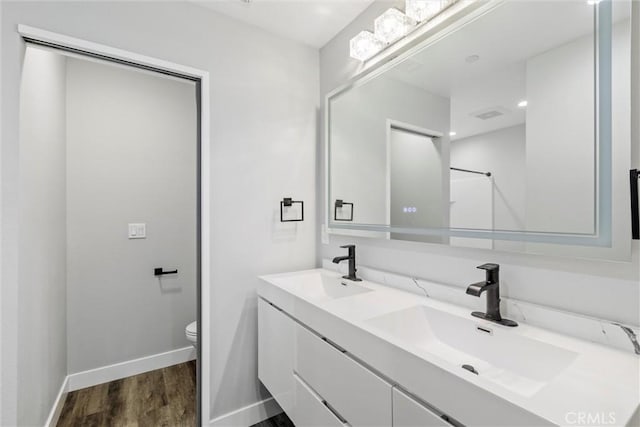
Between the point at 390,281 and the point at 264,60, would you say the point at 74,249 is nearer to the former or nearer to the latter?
the point at 264,60

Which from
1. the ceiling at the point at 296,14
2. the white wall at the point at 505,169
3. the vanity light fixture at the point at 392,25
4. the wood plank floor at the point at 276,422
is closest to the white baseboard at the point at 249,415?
the wood plank floor at the point at 276,422

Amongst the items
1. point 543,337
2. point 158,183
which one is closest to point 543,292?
point 543,337

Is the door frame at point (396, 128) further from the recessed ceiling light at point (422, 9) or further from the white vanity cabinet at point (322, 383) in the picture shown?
the white vanity cabinet at point (322, 383)

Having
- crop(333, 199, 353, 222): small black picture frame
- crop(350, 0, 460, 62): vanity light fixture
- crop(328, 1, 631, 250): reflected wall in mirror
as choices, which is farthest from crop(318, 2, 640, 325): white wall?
crop(333, 199, 353, 222): small black picture frame

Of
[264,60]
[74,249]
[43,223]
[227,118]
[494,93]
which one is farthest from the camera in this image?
[74,249]

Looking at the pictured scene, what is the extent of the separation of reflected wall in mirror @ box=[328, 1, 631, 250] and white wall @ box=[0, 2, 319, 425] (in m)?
0.53

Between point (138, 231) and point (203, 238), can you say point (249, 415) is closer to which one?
point (203, 238)

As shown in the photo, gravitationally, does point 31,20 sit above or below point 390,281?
above

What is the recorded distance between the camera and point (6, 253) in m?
1.22

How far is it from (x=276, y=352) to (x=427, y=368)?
1005 millimetres

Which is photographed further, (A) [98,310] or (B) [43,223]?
(A) [98,310]

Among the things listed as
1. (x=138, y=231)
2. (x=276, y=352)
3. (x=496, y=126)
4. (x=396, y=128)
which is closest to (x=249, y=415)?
(x=276, y=352)

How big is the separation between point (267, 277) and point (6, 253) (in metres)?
1.15

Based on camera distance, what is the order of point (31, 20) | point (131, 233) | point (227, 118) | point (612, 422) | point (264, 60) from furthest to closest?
point (131, 233) < point (264, 60) < point (227, 118) < point (31, 20) < point (612, 422)
